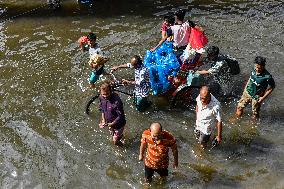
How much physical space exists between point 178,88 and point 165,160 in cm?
333

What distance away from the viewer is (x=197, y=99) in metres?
9.21

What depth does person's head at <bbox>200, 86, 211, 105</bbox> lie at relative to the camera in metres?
8.67

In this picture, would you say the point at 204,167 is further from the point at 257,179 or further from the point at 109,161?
the point at 109,161

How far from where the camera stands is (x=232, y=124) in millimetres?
10883

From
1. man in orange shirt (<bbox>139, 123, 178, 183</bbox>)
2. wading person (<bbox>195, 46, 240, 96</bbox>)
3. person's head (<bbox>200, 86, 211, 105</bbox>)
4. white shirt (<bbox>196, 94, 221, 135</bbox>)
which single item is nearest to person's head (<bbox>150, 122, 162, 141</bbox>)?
man in orange shirt (<bbox>139, 123, 178, 183</bbox>)

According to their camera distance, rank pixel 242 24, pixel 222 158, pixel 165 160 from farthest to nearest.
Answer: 1. pixel 242 24
2. pixel 222 158
3. pixel 165 160

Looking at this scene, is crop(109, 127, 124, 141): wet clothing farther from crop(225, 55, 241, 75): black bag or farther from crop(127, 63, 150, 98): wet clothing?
crop(225, 55, 241, 75): black bag

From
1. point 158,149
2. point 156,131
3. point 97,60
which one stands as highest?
point 156,131

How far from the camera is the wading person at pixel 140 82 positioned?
34.1 ft

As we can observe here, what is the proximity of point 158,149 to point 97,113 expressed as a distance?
3.69m

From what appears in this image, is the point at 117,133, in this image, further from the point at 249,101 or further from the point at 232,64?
the point at 232,64

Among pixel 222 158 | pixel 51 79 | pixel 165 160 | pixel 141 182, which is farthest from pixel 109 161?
pixel 51 79

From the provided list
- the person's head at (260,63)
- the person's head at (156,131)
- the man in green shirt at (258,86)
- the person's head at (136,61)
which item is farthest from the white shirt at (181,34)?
the person's head at (156,131)

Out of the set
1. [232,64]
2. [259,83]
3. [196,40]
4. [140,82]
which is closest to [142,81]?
[140,82]
